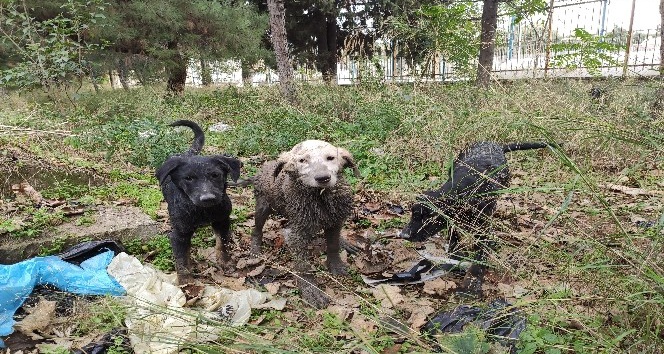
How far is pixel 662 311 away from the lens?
1.81m

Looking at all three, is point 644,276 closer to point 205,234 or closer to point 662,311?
point 662,311

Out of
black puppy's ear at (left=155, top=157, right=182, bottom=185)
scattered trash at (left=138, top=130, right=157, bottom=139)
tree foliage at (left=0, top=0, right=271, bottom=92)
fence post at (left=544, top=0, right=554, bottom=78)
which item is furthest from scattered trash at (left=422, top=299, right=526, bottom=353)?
tree foliage at (left=0, top=0, right=271, bottom=92)

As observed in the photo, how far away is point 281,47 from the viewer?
406 inches

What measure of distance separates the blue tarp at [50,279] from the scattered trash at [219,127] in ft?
21.5

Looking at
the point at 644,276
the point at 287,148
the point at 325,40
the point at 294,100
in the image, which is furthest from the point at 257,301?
the point at 325,40

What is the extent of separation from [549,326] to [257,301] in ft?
6.48

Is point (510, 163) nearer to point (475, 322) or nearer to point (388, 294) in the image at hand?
point (475, 322)

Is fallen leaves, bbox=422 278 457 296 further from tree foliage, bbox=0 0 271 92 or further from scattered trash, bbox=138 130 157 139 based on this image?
tree foliage, bbox=0 0 271 92

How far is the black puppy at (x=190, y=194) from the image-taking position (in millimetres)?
3590

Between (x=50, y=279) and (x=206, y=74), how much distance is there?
14074 mm

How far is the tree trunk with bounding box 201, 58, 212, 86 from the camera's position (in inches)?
644

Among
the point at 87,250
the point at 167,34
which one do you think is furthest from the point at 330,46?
the point at 87,250

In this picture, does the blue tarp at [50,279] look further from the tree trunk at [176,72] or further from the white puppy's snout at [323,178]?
the tree trunk at [176,72]

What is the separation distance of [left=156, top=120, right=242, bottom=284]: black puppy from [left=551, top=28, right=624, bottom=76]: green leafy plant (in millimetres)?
9936
